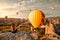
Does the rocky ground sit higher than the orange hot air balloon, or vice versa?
the orange hot air balloon

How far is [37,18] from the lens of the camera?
4.89m

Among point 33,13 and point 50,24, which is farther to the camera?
point 50,24

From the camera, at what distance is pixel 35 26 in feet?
16.6

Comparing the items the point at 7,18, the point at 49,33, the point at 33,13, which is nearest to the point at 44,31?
the point at 49,33

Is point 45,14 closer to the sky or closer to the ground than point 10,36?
closer to the sky

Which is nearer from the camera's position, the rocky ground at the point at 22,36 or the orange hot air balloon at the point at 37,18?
the orange hot air balloon at the point at 37,18

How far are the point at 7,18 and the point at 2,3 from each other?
41cm

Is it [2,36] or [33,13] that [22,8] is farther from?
[2,36]

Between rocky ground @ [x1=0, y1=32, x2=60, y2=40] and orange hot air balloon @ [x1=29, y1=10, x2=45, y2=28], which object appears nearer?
orange hot air balloon @ [x1=29, y1=10, x2=45, y2=28]

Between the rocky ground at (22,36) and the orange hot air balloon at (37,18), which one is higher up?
the orange hot air balloon at (37,18)

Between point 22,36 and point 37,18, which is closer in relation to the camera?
point 37,18

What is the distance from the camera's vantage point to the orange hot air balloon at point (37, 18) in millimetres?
4887

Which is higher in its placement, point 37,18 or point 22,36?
point 37,18

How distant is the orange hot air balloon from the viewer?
4887 millimetres
